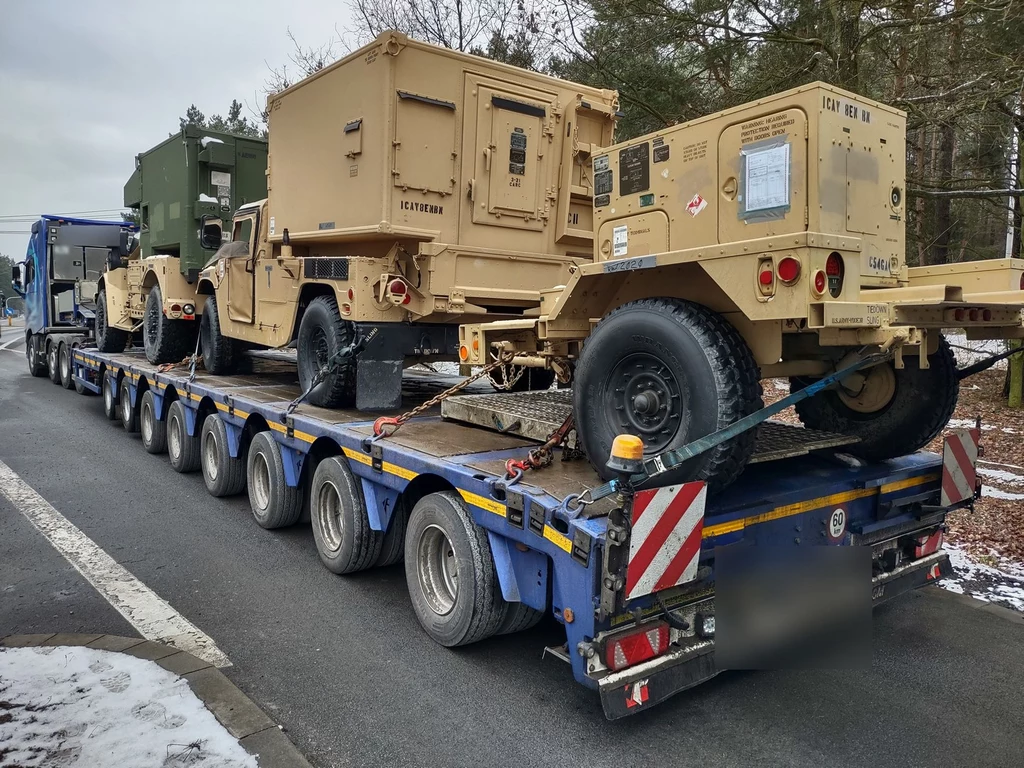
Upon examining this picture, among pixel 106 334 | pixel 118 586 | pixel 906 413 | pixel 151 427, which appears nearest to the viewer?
pixel 906 413

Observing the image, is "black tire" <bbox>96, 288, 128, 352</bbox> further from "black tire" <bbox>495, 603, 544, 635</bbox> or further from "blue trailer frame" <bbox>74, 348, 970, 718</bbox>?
"black tire" <bbox>495, 603, 544, 635</bbox>

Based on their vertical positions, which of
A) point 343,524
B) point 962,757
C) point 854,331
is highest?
point 854,331

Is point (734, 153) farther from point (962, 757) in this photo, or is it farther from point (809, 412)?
point (962, 757)

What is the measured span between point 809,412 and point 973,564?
1.88m

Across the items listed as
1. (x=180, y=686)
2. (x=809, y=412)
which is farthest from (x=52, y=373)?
(x=809, y=412)

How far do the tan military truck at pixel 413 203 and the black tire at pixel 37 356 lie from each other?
13.1 metres

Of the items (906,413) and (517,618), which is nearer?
(517,618)

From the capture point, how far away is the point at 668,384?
11.3 ft

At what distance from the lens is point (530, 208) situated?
6586mm

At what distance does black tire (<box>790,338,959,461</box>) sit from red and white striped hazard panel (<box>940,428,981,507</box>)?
0.11 meters

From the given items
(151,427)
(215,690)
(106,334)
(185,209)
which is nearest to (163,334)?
(151,427)

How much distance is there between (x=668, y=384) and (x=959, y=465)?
210 centimetres

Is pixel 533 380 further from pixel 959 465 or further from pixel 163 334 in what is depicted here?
pixel 163 334

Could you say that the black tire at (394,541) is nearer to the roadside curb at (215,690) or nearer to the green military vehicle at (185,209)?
the roadside curb at (215,690)
